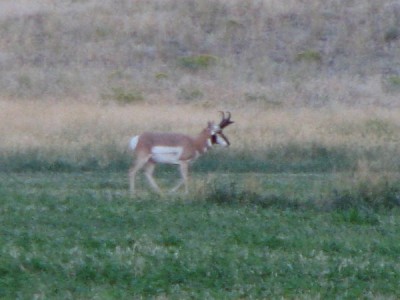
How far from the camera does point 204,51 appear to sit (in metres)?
41.4

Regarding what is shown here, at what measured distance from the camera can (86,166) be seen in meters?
21.6

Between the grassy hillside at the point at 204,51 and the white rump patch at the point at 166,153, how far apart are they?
14586 mm

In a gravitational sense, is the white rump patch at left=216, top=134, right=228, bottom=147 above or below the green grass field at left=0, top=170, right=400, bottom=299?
above

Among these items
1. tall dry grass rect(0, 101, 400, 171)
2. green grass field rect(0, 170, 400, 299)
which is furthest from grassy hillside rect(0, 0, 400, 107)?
green grass field rect(0, 170, 400, 299)

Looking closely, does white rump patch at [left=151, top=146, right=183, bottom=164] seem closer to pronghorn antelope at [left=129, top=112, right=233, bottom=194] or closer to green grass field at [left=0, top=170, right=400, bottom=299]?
pronghorn antelope at [left=129, top=112, right=233, bottom=194]

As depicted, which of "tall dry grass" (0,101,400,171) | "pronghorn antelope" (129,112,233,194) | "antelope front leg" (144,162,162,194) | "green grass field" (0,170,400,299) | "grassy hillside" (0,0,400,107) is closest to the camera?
"green grass field" (0,170,400,299)

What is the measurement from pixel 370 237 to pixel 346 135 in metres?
13.1

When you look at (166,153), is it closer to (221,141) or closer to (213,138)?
(213,138)

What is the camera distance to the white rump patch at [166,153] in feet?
59.4

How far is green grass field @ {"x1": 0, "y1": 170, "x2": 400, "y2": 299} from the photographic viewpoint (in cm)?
972

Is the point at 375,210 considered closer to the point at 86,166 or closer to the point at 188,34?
the point at 86,166

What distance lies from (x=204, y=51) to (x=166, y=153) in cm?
2361

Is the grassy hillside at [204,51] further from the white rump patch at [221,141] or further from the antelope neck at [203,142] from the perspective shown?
the antelope neck at [203,142]

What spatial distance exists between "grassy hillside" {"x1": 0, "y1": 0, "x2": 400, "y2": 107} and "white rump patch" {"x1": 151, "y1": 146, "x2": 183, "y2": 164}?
14.6m
